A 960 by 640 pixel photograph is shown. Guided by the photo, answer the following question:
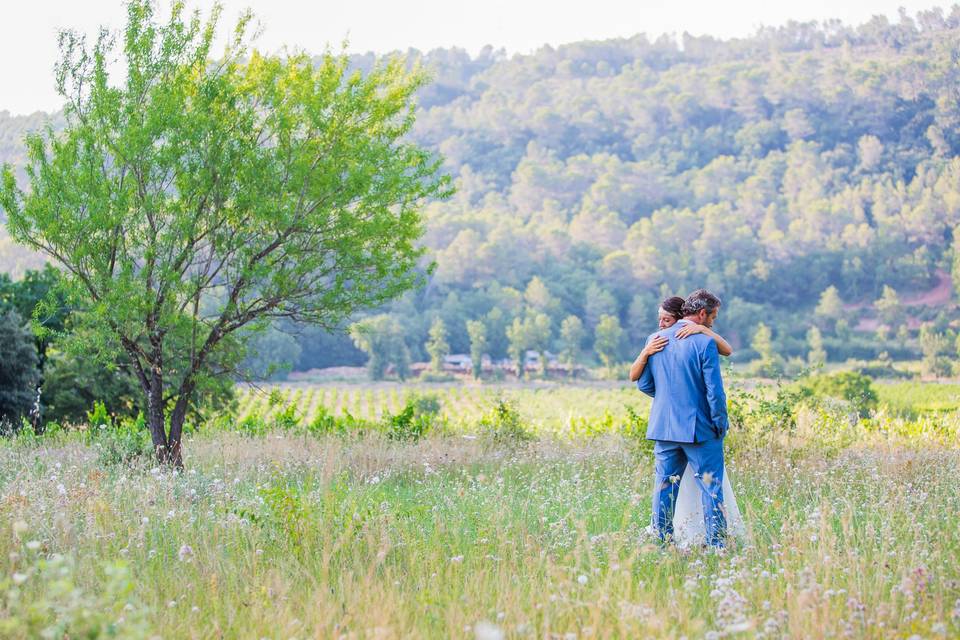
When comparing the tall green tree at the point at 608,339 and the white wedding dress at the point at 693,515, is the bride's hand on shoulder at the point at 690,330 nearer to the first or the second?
the white wedding dress at the point at 693,515

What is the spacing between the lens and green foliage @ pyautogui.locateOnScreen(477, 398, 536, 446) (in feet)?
37.8

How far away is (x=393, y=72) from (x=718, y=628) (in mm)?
6411

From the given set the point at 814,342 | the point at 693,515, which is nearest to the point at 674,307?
the point at 693,515

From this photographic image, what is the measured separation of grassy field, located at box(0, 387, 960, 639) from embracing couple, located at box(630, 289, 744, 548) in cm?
27

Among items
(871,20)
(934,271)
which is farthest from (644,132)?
(934,271)

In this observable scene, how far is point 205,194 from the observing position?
771 centimetres

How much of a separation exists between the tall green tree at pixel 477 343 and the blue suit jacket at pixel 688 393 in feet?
343

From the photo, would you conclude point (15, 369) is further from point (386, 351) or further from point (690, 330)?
point (386, 351)

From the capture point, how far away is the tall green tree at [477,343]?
11062 centimetres

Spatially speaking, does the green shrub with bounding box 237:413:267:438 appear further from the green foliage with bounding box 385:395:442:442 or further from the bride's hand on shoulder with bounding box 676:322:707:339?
the bride's hand on shoulder with bounding box 676:322:707:339

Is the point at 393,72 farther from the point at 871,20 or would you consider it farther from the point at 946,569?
the point at 871,20

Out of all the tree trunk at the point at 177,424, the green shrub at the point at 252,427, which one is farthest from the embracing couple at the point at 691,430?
the green shrub at the point at 252,427

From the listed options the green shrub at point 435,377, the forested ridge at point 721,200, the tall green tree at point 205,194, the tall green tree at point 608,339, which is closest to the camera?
the tall green tree at point 205,194

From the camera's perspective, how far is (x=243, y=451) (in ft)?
31.1
